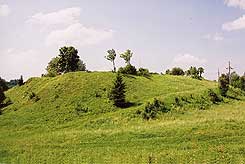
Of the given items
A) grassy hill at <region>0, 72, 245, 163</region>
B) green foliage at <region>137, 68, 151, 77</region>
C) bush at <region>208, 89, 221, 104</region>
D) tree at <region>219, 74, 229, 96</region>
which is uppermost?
green foliage at <region>137, 68, 151, 77</region>

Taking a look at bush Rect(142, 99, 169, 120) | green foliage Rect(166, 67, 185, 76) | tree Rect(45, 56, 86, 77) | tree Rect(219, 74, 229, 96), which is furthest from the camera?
green foliage Rect(166, 67, 185, 76)

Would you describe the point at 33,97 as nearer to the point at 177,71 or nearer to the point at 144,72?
the point at 144,72

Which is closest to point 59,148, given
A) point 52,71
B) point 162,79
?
point 162,79

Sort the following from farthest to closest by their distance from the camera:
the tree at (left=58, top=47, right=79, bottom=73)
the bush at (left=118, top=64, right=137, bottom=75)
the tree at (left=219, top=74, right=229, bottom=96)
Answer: the tree at (left=58, top=47, right=79, bottom=73), the bush at (left=118, top=64, right=137, bottom=75), the tree at (left=219, top=74, right=229, bottom=96)

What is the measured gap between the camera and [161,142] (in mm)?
42750

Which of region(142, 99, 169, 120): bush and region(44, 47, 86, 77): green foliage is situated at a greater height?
region(44, 47, 86, 77): green foliage

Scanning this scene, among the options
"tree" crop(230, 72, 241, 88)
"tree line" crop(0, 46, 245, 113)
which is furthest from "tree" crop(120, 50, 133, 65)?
"tree" crop(230, 72, 241, 88)

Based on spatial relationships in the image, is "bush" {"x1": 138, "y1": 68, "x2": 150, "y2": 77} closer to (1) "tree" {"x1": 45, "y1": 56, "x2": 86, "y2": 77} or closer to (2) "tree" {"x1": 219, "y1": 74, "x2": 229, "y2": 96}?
(1) "tree" {"x1": 45, "y1": 56, "x2": 86, "y2": 77}

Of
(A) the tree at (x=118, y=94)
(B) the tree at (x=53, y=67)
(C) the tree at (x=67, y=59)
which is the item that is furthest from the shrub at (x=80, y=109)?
(B) the tree at (x=53, y=67)

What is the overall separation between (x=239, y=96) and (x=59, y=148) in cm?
4621

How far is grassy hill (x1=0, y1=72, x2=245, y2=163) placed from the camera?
39406mm

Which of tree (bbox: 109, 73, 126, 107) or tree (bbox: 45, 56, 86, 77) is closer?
tree (bbox: 109, 73, 126, 107)

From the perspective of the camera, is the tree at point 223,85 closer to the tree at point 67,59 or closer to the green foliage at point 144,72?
the green foliage at point 144,72

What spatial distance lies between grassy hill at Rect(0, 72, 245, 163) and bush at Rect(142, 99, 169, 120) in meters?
1.16
